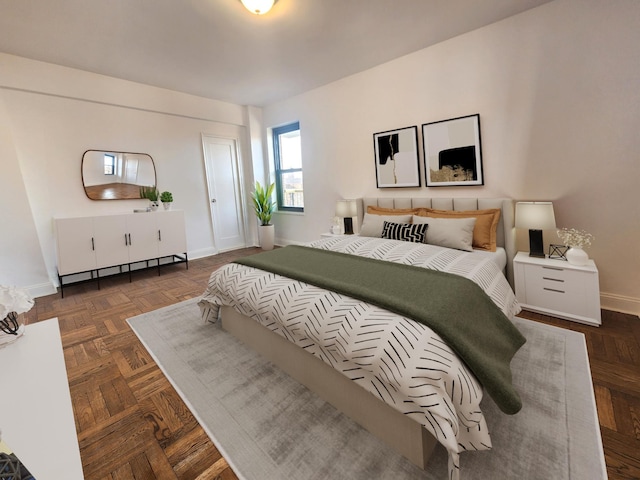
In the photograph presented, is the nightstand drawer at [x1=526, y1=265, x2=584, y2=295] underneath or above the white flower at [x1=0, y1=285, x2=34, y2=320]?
underneath

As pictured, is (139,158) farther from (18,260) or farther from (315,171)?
(315,171)

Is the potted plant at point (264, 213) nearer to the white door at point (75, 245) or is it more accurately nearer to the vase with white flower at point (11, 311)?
the white door at point (75, 245)

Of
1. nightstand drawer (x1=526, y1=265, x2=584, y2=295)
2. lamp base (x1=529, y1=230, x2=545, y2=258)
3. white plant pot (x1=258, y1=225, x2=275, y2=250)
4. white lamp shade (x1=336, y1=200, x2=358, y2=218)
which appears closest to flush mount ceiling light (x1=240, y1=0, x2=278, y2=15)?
white lamp shade (x1=336, y1=200, x2=358, y2=218)

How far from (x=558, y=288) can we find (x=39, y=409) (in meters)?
3.09

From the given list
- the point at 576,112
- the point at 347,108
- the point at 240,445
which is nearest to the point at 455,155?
the point at 576,112

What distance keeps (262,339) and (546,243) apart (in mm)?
2689

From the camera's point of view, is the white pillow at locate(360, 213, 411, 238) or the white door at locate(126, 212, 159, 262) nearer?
the white pillow at locate(360, 213, 411, 238)

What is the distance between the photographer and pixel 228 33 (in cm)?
277

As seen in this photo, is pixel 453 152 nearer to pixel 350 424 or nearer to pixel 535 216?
pixel 535 216

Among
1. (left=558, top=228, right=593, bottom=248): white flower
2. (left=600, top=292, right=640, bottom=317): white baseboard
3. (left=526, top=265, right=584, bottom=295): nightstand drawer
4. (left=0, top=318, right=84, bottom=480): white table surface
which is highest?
(left=558, top=228, right=593, bottom=248): white flower

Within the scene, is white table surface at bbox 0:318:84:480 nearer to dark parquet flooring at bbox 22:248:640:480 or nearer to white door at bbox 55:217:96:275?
dark parquet flooring at bbox 22:248:640:480

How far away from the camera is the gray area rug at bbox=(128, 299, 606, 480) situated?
3.95 feet

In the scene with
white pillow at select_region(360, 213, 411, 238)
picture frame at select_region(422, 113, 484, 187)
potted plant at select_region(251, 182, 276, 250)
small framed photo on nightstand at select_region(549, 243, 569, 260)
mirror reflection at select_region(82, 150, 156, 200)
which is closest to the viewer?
small framed photo on nightstand at select_region(549, 243, 569, 260)

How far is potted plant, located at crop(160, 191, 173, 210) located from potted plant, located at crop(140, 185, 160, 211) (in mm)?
79
